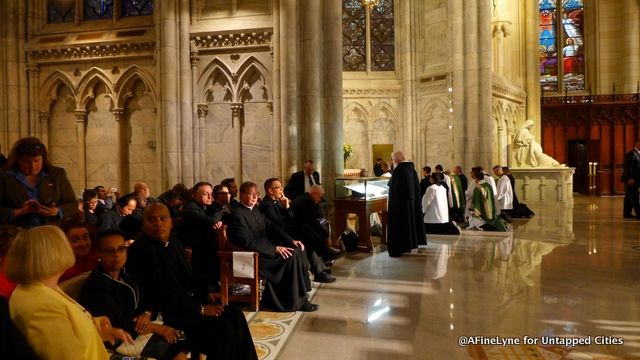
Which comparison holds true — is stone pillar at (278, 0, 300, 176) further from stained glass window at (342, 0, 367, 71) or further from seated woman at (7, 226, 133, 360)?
stained glass window at (342, 0, 367, 71)

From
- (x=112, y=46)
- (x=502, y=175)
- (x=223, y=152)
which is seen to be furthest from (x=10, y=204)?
(x=502, y=175)

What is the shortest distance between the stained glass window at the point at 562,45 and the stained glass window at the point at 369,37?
8826 millimetres

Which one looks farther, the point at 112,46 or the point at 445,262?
the point at 112,46

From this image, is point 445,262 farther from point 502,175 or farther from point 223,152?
point 502,175

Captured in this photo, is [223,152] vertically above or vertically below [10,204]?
above

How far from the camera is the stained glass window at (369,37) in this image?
16750mm

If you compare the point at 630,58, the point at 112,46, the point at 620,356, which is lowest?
the point at 620,356

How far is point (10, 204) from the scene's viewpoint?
3.55 meters

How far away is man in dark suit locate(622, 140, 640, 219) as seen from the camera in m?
10.9

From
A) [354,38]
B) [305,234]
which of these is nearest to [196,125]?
[305,234]

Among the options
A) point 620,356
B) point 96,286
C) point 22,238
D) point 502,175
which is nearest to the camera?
point 22,238

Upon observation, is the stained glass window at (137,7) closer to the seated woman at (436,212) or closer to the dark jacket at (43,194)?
the seated woman at (436,212)

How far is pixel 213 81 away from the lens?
984cm

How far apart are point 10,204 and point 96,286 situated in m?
1.47
